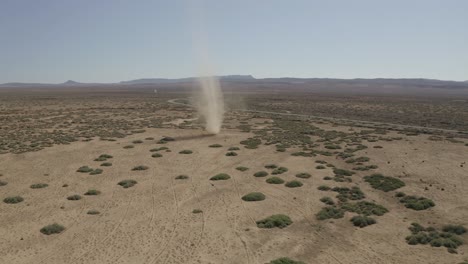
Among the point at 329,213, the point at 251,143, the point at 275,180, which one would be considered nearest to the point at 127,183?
the point at 275,180

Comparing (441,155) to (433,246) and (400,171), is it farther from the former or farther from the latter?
(433,246)

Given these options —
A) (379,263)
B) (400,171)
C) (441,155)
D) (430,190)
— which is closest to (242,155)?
(400,171)

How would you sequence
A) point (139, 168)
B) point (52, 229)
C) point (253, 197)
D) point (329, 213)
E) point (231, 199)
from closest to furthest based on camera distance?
point (52, 229) → point (329, 213) → point (253, 197) → point (231, 199) → point (139, 168)

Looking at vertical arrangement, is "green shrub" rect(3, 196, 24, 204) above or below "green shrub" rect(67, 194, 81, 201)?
above

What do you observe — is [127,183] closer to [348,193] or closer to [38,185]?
→ [38,185]

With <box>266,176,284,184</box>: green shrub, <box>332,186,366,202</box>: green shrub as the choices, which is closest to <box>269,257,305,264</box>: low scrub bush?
<box>332,186,366,202</box>: green shrub

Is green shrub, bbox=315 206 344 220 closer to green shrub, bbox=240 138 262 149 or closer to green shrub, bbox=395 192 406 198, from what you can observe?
green shrub, bbox=395 192 406 198
